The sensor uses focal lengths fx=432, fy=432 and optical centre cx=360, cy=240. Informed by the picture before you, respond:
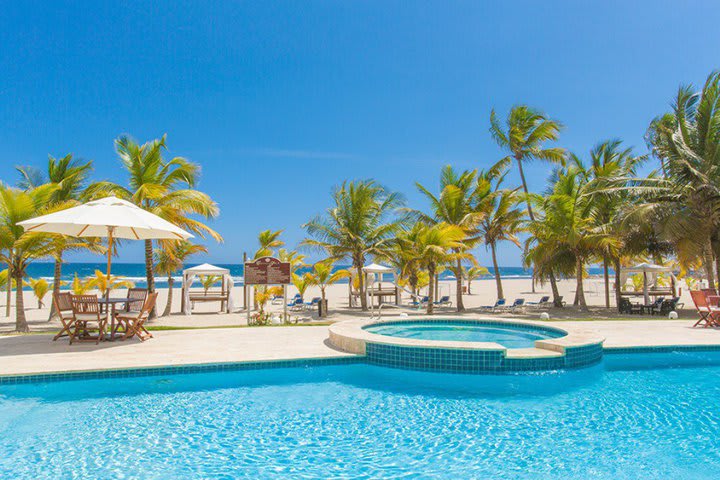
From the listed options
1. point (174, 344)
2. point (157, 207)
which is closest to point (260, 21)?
point (157, 207)

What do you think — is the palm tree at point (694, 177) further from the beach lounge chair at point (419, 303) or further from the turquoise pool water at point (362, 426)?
the turquoise pool water at point (362, 426)

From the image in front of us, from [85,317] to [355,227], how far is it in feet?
41.6

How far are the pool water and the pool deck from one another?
58.0 inches

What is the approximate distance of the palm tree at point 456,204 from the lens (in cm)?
1922

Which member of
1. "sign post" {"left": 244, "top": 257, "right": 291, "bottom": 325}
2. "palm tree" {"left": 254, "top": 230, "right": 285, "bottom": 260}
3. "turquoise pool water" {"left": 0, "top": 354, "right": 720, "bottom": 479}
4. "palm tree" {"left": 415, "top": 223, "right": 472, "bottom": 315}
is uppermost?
"palm tree" {"left": 254, "top": 230, "right": 285, "bottom": 260}

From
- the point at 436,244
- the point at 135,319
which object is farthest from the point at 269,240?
the point at 135,319

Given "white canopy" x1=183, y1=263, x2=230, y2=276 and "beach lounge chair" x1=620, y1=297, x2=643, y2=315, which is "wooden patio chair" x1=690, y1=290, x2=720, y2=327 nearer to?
"beach lounge chair" x1=620, y1=297, x2=643, y2=315

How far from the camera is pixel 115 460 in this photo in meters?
3.82

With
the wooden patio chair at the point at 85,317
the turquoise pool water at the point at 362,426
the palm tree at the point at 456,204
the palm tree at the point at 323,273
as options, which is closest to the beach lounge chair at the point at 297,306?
the palm tree at the point at 323,273

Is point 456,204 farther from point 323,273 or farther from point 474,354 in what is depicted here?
point 474,354

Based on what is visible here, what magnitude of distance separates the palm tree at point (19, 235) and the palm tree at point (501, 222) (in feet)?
55.6

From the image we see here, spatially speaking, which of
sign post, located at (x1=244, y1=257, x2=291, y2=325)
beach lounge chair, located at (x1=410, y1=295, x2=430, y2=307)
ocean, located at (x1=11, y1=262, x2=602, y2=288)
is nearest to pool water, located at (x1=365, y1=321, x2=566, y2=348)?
sign post, located at (x1=244, y1=257, x2=291, y2=325)

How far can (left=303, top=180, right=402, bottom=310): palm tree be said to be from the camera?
63.4 feet

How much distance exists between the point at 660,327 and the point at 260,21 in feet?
51.3
